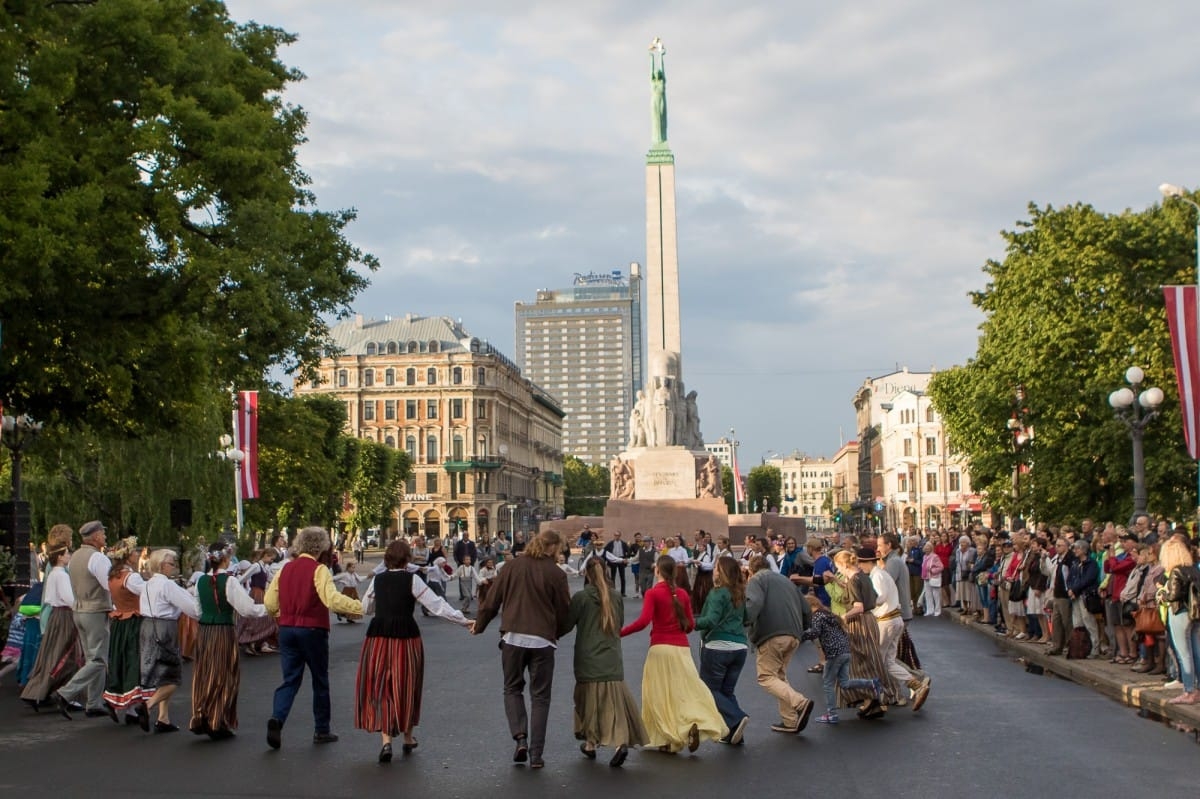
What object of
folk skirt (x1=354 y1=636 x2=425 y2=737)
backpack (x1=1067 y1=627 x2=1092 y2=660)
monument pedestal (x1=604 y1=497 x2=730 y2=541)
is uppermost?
monument pedestal (x1=604 y1=497 x2=730 y2=541)

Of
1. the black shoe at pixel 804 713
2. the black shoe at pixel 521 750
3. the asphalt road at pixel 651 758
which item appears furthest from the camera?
the black shoe at pixel 804 713

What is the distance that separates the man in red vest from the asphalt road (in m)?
0.47

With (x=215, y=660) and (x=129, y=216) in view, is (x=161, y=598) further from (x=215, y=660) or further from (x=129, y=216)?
(x=129, y=216)

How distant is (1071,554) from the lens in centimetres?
1850

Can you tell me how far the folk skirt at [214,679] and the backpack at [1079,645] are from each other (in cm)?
1120

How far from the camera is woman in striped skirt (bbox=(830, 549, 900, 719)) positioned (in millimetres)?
12914

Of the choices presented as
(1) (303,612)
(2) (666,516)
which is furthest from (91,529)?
(2) (666,516)

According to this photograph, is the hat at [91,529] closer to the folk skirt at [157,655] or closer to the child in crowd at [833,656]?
the folk skirt at [157,655]

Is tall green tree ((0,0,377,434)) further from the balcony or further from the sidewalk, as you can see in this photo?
the balcony

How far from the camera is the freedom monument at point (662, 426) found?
165ft

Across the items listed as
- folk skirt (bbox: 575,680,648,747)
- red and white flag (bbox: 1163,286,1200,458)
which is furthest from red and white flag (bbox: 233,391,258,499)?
folk skirt (bbox: 575,680,648,747)

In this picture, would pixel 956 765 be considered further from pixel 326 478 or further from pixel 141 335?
pixel 326 478

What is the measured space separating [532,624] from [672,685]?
1303mm

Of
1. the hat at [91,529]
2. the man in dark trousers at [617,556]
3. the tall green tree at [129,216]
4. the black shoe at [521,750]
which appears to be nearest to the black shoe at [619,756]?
the black shoe at [521,750]
